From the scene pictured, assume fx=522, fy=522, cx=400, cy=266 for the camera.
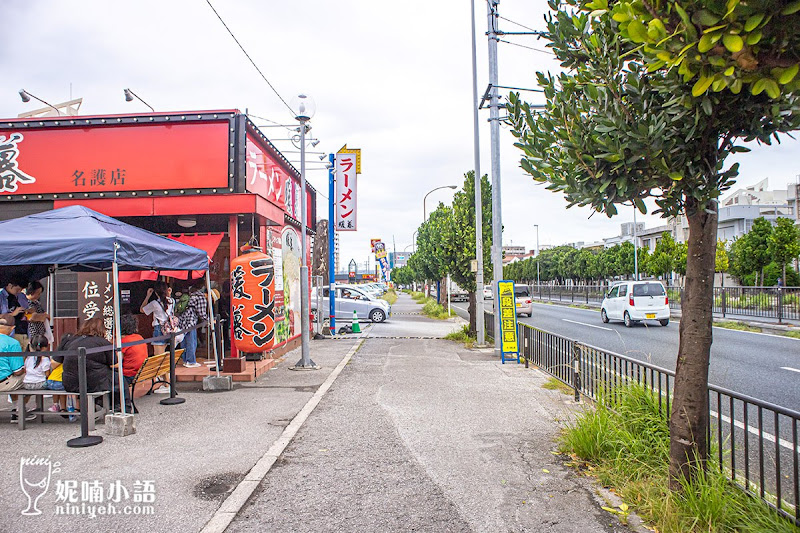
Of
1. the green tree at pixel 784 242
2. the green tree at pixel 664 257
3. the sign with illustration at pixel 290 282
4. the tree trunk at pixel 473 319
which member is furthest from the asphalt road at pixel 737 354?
the green tree at pixel 664 257

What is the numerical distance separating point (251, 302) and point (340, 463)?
17.4ft

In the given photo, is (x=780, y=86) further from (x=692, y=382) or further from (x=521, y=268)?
(x=521, y=268)

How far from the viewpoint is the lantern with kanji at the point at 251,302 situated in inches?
388

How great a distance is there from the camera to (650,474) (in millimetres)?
4441

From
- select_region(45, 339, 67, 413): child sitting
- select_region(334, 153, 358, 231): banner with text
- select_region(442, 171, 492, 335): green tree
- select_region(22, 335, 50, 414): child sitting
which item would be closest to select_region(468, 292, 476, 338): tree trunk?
select_region(442, 171, 492, 335): green tree

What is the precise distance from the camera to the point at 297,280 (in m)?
15.1

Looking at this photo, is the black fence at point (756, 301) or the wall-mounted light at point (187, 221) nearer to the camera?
the wall-mounted light at point (187, 221)

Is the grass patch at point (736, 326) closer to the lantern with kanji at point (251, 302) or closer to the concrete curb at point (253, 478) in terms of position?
the lantern with kanji at point (251, 302)

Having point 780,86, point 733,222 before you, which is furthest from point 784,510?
point 733,222

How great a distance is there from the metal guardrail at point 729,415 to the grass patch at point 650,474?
0.13 metres

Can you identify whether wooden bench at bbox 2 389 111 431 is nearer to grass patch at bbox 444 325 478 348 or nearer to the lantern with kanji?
the lantern with kanji

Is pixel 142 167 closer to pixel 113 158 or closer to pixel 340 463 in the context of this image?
pixel 113 158

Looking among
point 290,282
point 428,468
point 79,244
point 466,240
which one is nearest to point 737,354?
point 466,240

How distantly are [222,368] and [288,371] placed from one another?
1417mm
